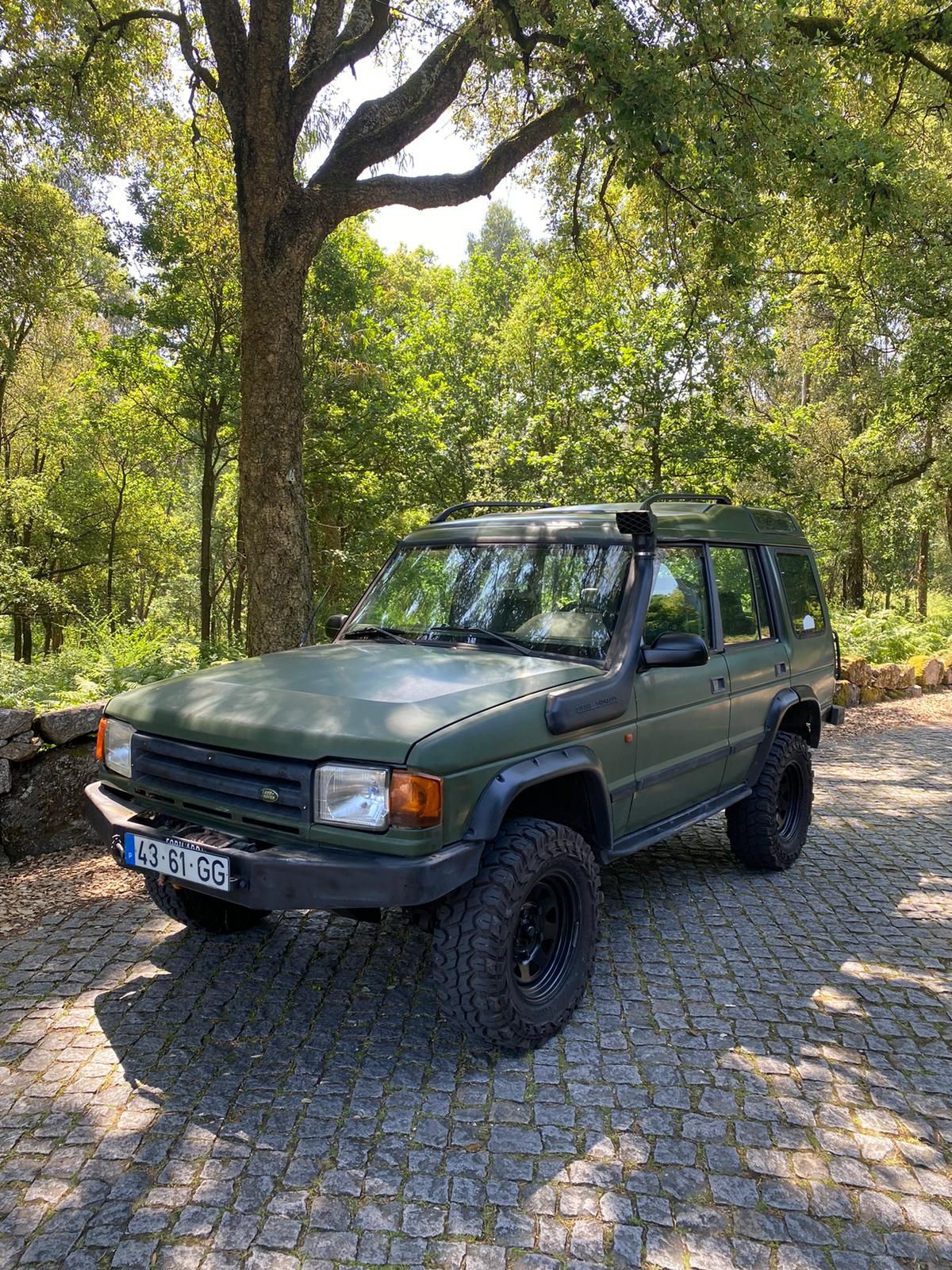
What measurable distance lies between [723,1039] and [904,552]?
3575 cm

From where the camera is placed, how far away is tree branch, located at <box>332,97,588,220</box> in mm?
7084

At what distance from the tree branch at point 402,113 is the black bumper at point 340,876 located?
6.14m

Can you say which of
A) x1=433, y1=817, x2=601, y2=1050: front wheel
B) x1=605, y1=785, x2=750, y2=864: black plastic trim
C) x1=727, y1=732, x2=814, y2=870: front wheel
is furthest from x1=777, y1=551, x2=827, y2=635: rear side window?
x1=433, y1=817, x2=601, y2=1050: front wheel

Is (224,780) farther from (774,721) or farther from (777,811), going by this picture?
(777,811)

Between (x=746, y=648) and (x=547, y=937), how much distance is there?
2.20m

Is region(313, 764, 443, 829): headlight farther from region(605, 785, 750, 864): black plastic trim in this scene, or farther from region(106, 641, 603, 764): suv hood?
region(605, 785, 750, 864): black plastic trim

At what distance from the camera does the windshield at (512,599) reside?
12.6 ft

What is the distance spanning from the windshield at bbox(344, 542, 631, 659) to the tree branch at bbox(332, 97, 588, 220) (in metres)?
4.23

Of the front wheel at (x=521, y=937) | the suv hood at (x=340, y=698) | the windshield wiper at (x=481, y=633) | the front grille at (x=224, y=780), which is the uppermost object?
the windshield wiper at (x=481, y=633)

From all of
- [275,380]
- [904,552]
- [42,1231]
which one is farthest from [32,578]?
[904,552]

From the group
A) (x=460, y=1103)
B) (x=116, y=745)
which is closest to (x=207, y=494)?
(x=116, y=745)

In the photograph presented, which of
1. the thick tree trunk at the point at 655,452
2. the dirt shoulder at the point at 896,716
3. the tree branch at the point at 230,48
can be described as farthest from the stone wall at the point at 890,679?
the tree branch at the point at 230,48

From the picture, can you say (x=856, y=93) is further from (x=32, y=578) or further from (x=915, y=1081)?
(x=32, y=578)

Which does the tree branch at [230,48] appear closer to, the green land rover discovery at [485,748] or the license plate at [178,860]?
the green land rover discovery at [485,748]
